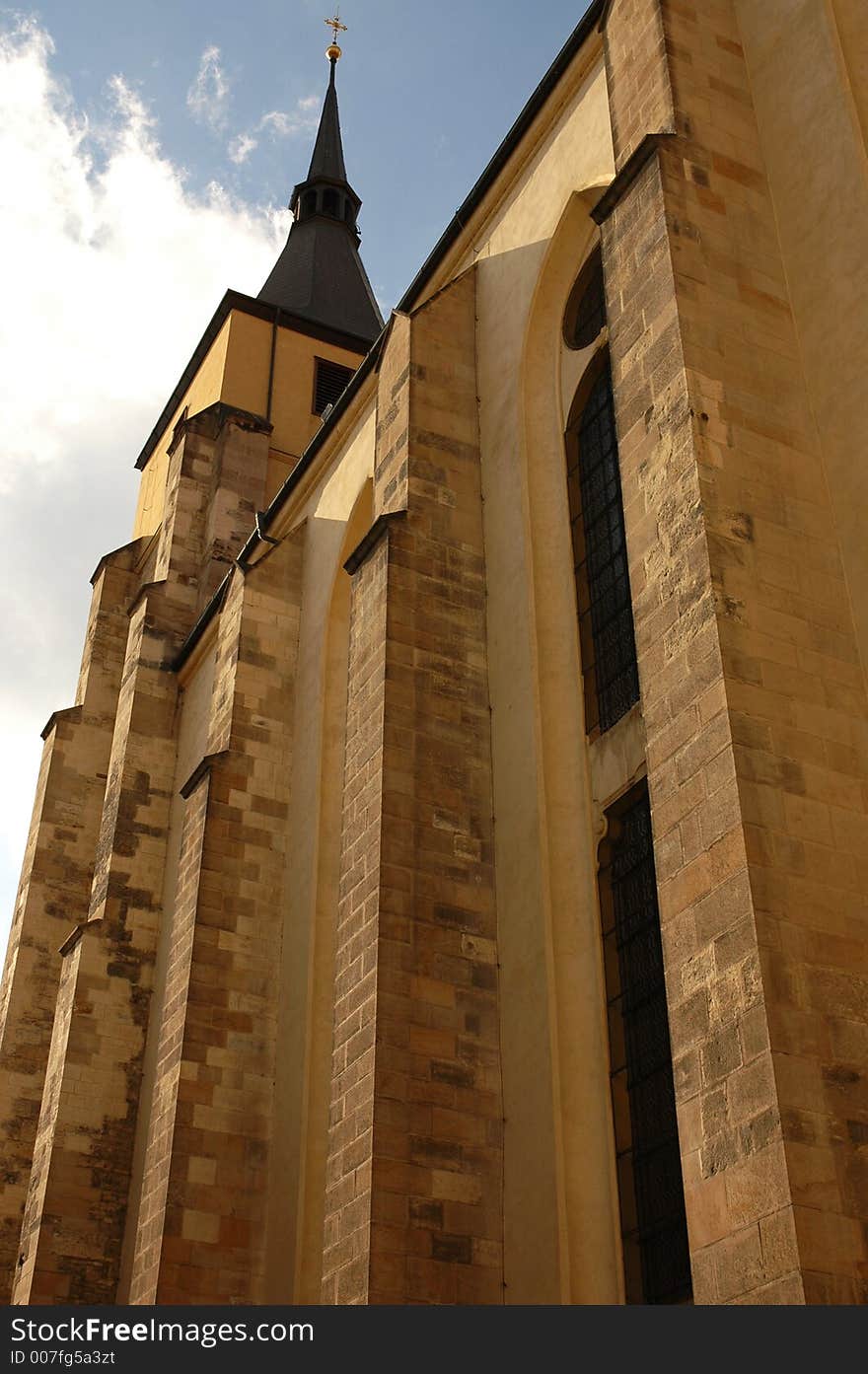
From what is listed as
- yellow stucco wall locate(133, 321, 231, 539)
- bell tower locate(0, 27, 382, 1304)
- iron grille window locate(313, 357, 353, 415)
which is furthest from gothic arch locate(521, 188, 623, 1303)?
yellow stucco wall locate(133, 321, 231, 539)

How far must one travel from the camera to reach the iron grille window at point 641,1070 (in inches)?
351

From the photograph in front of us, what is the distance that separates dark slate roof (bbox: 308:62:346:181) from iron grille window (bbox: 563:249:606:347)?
25.2 metres

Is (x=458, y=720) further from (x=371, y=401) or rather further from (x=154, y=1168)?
(x=371, y=401)

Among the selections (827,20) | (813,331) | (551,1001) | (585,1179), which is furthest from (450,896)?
(827,20)

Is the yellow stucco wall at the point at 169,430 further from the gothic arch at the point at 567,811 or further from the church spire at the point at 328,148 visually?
the gothic arch at the point at 567,811

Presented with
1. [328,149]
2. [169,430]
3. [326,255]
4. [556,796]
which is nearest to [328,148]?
[328,149]

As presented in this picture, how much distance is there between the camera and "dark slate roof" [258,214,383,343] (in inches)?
1174

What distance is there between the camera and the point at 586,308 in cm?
1323

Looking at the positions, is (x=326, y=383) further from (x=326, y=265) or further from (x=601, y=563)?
(x=601, y=563)

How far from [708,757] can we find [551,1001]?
3385 millimetres

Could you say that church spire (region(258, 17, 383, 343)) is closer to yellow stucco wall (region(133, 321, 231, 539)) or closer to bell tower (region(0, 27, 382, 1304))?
bell tower (region(0, 27, 382, 1304))

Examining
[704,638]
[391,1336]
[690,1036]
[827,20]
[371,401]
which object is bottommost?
[391,1336]

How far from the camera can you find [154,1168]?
13.6 m

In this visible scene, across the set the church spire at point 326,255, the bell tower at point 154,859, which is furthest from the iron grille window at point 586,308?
the church spire at point 326,255
